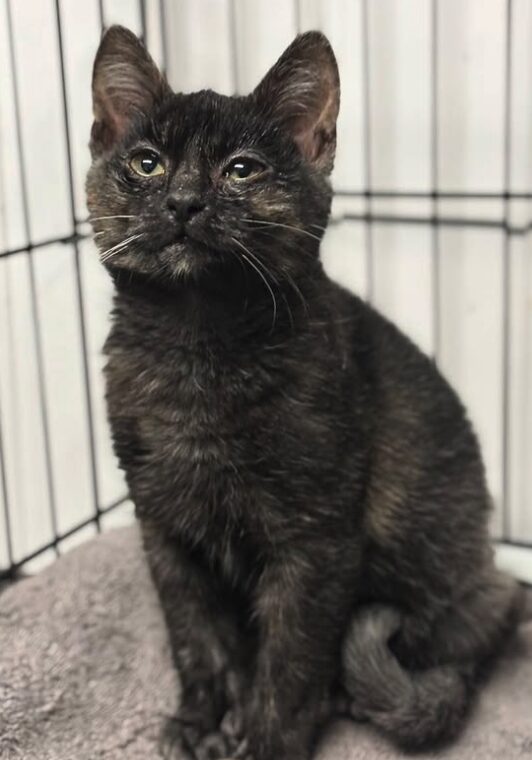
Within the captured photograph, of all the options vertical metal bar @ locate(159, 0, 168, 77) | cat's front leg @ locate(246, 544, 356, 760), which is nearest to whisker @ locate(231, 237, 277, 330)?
cat's front leg @ locate(246, 544, 356, 760)

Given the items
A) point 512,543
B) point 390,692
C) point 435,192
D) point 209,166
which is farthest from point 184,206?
point 512,543

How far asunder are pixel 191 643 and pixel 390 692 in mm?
221

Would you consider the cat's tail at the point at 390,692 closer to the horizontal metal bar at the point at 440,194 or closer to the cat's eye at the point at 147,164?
the cat's eye at the point at 147,164

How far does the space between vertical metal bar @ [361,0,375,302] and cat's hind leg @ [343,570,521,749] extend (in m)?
0.54

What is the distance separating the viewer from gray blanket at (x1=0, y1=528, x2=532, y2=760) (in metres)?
1.05

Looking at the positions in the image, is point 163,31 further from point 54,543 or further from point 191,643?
point 191,643

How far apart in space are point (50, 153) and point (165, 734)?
84cm

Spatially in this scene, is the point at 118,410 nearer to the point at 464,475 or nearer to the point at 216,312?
the point at 216,312

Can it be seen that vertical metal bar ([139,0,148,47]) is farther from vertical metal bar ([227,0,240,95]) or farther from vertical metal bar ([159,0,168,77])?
vertical metal bar ([227,0,240,95])

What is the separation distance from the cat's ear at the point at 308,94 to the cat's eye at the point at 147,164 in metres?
0.12

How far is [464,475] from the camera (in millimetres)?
1135

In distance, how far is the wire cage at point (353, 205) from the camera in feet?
4.54

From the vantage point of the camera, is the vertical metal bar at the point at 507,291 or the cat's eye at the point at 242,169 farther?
the vertical metal bar at the point at 507,291

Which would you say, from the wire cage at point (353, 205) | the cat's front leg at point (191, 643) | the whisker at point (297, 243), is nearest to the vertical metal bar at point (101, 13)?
the wire cage at point (353, 205)
